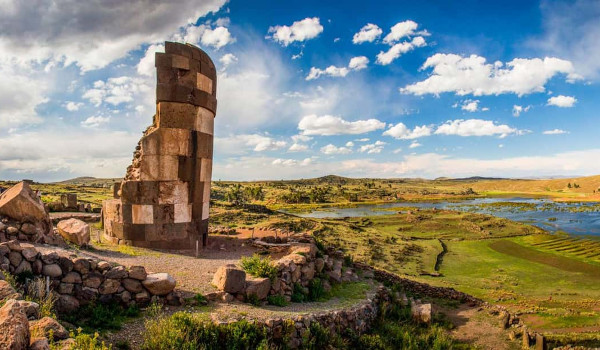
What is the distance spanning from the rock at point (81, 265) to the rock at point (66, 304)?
1.81ft

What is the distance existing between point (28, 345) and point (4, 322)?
1.26 feet

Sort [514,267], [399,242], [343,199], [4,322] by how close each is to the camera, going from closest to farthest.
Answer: [4,322] < [514,267] < [399,242] < [343,199]

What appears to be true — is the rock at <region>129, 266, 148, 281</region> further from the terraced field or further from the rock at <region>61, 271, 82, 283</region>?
the terraced field

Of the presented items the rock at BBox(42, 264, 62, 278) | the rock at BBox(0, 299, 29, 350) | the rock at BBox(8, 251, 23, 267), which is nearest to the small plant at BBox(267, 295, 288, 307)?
the rock at BBox(42, 264, 62, 278)

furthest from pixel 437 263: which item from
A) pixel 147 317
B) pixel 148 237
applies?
pixel 147 317

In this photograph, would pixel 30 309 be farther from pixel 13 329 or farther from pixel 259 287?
pixel 259 287

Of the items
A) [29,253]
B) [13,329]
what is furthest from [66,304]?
[13,329]

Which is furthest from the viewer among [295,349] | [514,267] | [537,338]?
[514,267]

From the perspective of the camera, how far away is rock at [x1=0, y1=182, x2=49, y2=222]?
33.0 ft

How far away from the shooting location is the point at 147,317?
743 cm

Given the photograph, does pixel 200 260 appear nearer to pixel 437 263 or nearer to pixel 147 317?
pixel 147 317

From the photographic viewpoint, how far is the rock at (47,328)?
4.83 meters

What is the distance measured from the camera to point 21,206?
1017 centimetres

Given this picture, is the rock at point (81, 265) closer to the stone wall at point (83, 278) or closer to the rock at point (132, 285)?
the stone wall at point (83, 278)
